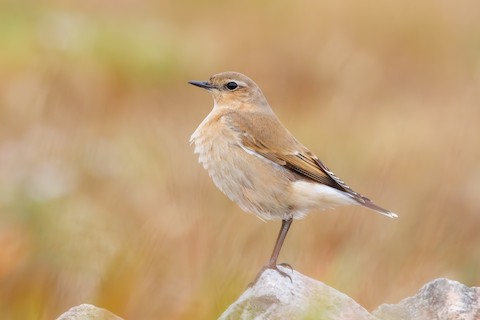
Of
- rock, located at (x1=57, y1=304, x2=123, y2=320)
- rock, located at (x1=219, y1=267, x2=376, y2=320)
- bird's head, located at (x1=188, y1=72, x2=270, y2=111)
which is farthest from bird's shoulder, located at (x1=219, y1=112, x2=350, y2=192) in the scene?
rock, located at (x1=57, y1=304, x2=123, y2=320)

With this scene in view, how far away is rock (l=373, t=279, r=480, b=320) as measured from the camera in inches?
213

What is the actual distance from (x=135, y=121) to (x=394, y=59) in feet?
21.0

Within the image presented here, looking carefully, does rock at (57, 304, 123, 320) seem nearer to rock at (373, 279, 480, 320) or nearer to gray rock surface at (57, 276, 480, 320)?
gray rock surface at (57, 276, 480, 320)

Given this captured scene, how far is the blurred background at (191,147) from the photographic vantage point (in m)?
5.46

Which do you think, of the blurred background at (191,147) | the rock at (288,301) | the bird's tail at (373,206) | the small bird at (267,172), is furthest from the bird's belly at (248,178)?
the rock at (288,301)

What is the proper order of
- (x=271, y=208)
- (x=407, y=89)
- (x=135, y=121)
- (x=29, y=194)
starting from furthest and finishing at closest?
(x=407, y=89)
(x=135, y=121)
(x=29, y=194)
(x=271, y=208)

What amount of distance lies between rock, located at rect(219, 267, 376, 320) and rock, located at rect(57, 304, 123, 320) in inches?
19.4

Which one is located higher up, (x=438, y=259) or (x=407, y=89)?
(x=407, y=89)

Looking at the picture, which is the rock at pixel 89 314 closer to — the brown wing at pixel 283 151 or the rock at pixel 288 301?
the rock at pixel 288 301

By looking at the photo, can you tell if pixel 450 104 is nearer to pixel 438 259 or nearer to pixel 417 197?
pixel 417 197

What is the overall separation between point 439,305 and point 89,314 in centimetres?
154

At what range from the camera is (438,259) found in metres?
5.57

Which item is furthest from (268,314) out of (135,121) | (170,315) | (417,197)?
(135,121)

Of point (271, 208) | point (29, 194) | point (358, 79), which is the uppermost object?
point (358, 79)
